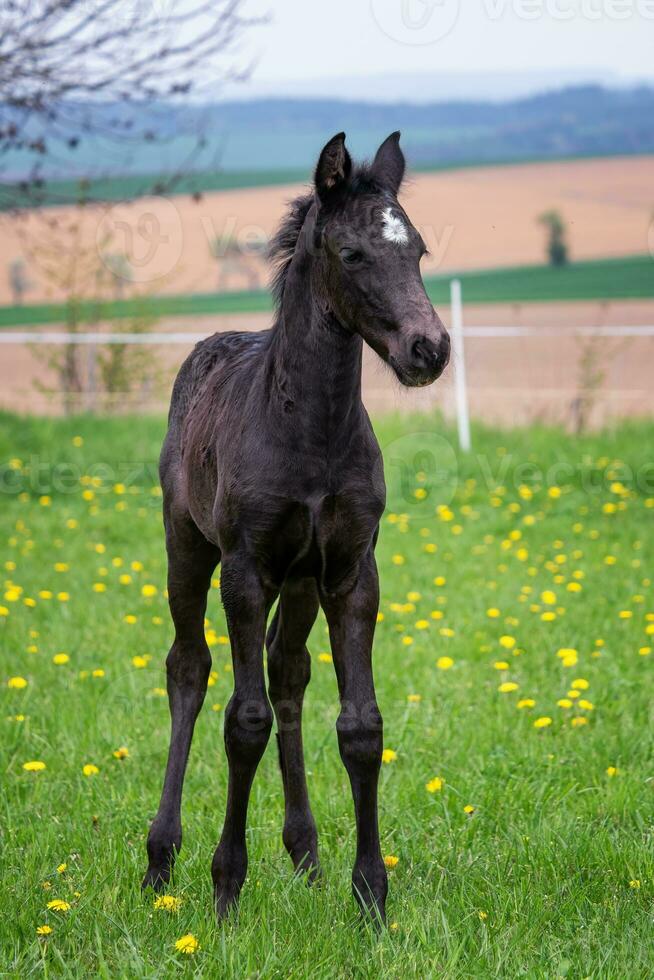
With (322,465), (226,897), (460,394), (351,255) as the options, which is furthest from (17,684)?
(460,394)

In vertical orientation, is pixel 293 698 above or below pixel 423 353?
below

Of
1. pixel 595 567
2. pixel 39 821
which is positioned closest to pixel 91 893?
pixel 39 821

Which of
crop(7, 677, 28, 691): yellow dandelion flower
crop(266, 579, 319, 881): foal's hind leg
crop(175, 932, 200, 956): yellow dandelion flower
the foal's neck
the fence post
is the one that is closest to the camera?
crop(175, 932, 200, 956): yellow dandelion flower

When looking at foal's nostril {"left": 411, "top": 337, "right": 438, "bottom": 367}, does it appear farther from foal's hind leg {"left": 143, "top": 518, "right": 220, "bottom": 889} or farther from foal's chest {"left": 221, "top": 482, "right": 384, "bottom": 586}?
foal's hind leg {"left": 143, "top": 518, "right": 220, "bottom": 889}

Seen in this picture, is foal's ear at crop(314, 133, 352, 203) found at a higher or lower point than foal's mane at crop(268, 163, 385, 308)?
A: higher

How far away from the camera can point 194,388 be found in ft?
13.4

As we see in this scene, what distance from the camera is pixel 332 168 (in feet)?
9.88

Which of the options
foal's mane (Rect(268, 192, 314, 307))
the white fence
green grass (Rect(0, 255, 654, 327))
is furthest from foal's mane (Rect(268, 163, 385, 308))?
green grass (Rect(0, 255, 654, 327))

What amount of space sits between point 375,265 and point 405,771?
2209 mm

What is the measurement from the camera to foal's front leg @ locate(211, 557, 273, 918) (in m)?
3.20

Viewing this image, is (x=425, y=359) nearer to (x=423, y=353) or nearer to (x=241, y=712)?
(x=423, y=353)

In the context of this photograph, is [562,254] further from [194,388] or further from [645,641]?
[194,388]

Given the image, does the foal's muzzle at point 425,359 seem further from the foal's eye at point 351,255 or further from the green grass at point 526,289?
the green grass at point 526,289

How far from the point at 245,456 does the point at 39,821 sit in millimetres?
1662
